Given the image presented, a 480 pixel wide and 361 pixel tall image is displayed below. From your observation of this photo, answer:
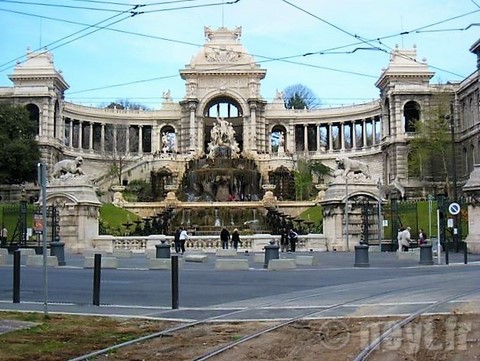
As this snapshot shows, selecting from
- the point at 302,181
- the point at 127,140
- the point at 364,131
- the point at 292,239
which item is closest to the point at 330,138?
the point at 364,131

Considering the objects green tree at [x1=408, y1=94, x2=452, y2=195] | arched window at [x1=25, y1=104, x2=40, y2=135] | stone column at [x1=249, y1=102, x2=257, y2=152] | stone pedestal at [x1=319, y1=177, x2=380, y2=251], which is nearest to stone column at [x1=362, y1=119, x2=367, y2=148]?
green tree at [x1=408, y1=94, x2=452, y2=195]

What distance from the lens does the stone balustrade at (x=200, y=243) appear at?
40.2 metres

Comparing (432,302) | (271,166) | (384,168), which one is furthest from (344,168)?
(384,168)

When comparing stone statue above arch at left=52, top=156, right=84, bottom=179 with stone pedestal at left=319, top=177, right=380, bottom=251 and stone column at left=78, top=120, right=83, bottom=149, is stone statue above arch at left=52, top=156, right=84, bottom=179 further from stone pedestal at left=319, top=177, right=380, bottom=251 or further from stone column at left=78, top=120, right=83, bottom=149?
stone column at left=78, top=120, right=83, bottom=149

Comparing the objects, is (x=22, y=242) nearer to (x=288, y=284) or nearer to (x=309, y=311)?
(x=288, y=284)

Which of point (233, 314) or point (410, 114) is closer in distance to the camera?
point (233, 314)

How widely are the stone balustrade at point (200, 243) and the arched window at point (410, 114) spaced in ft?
174

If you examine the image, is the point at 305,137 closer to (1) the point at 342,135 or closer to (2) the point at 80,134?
(1) the point at 342,135

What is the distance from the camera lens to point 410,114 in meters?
94.0

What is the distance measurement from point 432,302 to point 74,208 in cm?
2779

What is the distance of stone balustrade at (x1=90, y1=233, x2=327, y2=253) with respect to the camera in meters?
40.2

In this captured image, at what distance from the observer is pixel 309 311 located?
45.0ft

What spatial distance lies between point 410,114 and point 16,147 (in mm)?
51002

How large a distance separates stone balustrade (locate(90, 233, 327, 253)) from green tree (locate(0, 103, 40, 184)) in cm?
3456
